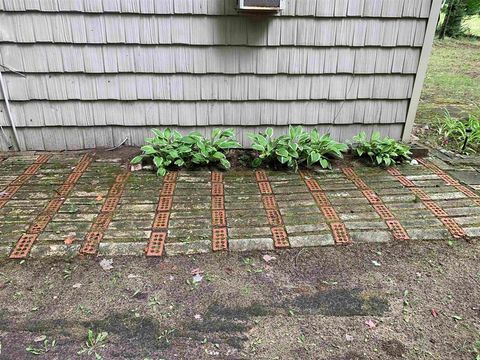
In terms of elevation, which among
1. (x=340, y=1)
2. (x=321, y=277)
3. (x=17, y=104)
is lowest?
(x=321, y=277)

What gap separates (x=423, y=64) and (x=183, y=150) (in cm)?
220

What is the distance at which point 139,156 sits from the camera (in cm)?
323

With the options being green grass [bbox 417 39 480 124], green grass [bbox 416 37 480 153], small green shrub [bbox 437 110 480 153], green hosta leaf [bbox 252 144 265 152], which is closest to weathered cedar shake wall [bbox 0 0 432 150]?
green hosta leaf [bbox 252 144 265 152]

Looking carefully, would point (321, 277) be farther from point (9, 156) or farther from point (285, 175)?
point (9, 156)

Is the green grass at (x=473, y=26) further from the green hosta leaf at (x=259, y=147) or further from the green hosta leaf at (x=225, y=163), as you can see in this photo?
the green hosta leaf at (x=225, y=163)

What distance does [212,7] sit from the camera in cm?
308

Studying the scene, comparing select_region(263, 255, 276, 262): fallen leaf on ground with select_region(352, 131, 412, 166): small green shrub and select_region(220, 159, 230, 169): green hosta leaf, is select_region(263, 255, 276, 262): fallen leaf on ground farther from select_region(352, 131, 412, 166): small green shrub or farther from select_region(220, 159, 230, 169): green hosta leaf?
select_region(352, 131, 412, 166): small green shrub

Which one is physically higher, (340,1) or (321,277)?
(340,1)

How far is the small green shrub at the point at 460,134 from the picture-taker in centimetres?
383

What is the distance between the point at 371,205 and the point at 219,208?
103 centimetres

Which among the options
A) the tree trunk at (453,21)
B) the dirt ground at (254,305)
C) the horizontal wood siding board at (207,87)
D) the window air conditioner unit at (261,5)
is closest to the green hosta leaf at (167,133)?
the horizontal wood siding board at (207,87)

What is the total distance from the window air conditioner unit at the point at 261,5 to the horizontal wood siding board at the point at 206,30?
220 millimetres

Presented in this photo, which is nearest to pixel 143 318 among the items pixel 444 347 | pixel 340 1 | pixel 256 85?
pixel 444 347

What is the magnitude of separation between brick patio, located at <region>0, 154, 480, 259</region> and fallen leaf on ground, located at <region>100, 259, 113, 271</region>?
74mm
